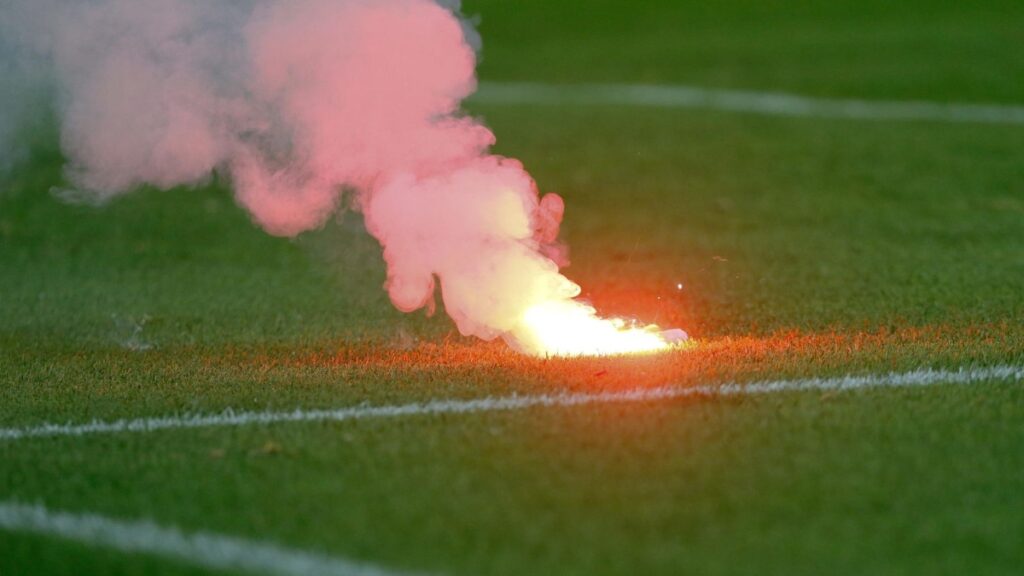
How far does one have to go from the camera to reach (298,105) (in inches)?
239

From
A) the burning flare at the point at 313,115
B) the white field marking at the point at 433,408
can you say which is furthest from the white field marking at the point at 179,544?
the burning flare at the point at 313,115

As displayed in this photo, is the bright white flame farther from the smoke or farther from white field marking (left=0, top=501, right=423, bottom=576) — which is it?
white field marking (left=0, top=501, right=423, bottom=576)

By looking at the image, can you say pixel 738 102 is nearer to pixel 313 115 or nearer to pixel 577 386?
pixel 313 115

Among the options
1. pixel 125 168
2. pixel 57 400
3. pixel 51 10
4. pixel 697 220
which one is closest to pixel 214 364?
pixel 57 400

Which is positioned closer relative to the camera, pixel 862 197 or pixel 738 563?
pixel 738 563

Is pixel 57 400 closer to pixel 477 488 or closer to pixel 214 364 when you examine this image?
pixel 214 364

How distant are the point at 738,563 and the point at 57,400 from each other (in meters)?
2.81

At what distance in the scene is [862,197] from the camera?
337 inches

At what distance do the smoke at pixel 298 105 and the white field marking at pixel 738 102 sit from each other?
6141mm

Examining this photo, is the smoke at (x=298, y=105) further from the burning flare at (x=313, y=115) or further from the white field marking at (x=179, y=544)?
the white field marking at (x=179, y=544)

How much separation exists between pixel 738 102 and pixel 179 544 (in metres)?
9.45

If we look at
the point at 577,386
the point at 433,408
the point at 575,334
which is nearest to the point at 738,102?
the point at 575,334

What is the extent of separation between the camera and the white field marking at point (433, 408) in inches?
183

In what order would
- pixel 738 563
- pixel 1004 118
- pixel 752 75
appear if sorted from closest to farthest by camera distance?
pixel 738 563 → pixel 1004 118 → pixel 752 75
